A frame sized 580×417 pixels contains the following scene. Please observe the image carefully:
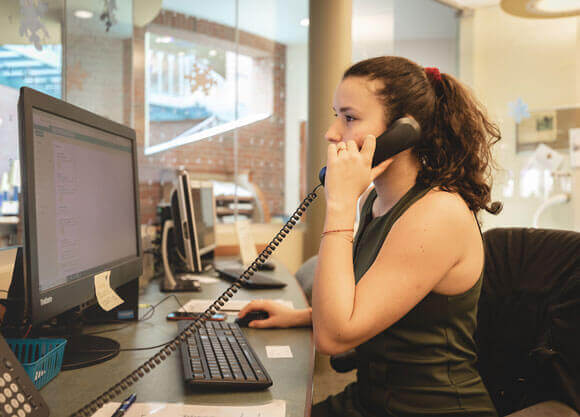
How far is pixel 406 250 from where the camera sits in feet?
3.16

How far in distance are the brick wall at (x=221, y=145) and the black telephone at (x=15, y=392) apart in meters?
2.90

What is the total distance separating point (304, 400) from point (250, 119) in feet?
11.2

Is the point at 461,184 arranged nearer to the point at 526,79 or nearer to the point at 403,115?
the point at 403,115

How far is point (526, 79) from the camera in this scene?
4.36 metres

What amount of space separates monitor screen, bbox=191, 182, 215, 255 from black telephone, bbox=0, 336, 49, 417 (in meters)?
1.53

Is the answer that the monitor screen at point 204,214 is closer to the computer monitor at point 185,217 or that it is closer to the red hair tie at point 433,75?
the computer monitor at point 185,217

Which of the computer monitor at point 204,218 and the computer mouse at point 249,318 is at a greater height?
the computer monitor at point 204,218

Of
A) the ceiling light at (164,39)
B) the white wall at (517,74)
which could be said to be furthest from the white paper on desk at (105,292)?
the white wall at (517,74)

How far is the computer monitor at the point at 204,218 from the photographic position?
88.0 inches

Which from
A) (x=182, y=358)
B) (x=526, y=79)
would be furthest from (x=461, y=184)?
(x=526, y=79)

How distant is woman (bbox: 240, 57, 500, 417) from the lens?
3.12 feet

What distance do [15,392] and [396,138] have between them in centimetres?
87

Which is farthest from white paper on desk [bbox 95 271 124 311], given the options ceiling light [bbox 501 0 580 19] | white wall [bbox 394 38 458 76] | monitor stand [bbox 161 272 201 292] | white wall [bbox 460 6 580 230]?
white wall [bbox 394 38 458 76]

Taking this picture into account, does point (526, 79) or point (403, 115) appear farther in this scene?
point (526, 79)
